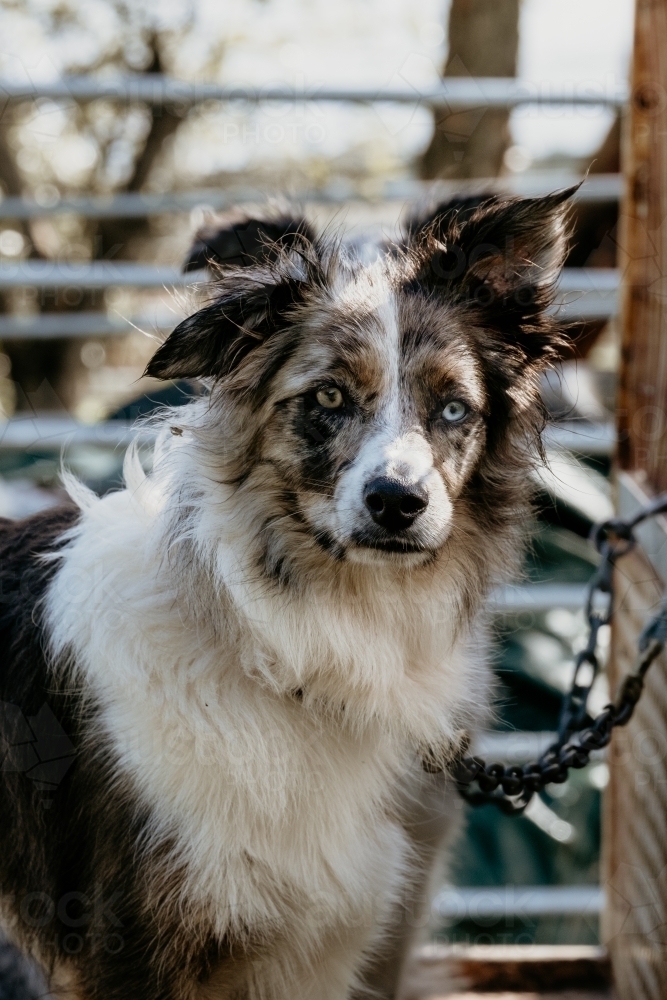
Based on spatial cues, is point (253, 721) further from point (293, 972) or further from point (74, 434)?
point (74, 434)

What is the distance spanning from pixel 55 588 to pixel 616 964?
5.61 ft

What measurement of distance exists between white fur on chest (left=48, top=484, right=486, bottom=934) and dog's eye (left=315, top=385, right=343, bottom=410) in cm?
34

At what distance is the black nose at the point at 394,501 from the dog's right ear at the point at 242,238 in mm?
685

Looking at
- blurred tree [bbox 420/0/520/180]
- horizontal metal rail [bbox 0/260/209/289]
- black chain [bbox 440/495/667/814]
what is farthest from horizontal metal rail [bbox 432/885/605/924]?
blurred tree [bbox 420/0/520/180]

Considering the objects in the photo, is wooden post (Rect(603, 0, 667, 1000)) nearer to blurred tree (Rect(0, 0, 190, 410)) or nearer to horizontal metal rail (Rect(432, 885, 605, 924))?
horizontal metal rail (Rect(432, 885, 605, 924))

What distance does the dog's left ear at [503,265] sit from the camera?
6.13 feet

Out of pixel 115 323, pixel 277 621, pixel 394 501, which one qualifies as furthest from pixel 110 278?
pixel 394 501

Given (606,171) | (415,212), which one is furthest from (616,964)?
(606,171)

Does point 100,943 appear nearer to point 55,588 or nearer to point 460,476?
point 55,588

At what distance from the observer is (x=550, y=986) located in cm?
250

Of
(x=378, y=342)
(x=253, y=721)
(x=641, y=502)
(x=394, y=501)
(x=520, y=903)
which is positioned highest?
(x=378, y=342)

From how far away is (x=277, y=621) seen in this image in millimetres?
1771

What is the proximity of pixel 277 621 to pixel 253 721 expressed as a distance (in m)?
0.18

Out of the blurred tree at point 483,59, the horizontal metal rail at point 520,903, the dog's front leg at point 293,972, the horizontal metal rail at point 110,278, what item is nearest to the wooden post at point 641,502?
the horizontal metal rail at point 520,903
